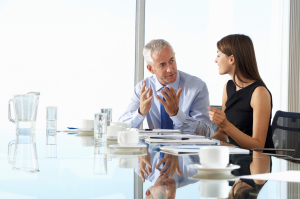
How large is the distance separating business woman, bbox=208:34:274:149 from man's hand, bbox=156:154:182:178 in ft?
3.19

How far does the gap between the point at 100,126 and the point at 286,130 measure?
1472mm

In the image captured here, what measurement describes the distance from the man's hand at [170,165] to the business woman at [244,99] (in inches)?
38.3

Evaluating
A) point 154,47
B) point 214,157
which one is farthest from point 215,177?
point 154,47

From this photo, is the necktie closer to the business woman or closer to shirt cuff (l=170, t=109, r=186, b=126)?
shirt cuff (l=170, t=109, r=186, b=126)

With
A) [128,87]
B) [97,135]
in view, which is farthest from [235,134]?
[128,87]

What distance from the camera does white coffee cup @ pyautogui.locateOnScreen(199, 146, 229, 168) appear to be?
0.81m

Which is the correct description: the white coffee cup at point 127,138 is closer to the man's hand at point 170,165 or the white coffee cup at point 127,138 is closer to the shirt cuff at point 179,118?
the man's hand at point 170,165

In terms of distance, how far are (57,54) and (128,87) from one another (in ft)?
3.19

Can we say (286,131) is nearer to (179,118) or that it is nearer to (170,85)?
(179,118)

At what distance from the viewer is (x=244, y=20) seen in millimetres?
4762

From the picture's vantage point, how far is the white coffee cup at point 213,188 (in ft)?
2.09

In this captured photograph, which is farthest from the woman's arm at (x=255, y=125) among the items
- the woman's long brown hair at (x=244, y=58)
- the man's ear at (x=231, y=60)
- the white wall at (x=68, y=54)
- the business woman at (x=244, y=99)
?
the white wall at (x=68, y=54)

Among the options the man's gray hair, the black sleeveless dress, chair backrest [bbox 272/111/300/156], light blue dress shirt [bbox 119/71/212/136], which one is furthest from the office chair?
the man's gray hair

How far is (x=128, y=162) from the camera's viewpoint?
102 centimetres
